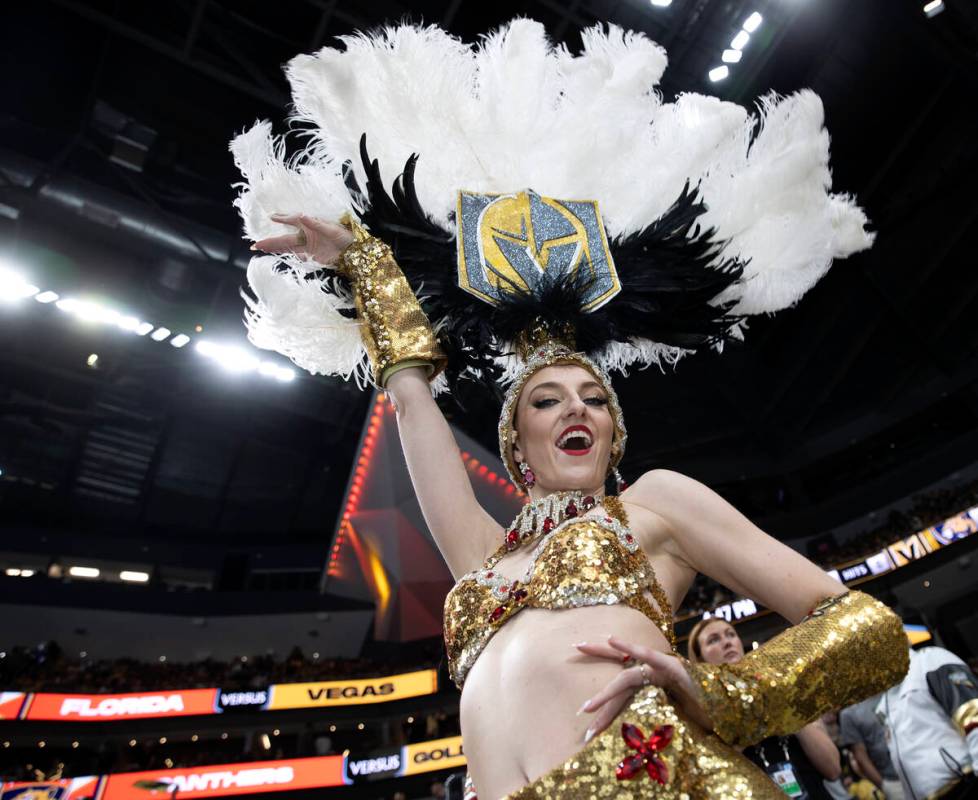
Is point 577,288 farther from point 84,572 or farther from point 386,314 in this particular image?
point 84,572

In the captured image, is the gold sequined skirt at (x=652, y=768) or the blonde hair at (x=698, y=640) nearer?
the gold sequined skirt at (x=652, y=768)

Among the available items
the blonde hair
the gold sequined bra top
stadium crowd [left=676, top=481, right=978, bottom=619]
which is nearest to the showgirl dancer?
the gold sequined bra top

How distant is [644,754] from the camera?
1.13m

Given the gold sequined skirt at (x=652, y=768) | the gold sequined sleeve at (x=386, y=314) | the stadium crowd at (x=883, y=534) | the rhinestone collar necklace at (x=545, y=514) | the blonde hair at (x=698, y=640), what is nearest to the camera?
the gold sequined skirt at (x=652, y=768)

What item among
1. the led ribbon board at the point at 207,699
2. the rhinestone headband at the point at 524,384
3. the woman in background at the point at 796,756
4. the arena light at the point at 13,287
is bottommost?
the woman in background at the point at 796,756

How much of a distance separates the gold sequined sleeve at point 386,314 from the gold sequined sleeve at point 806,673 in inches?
45.1

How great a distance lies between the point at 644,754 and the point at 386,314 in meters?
1.36

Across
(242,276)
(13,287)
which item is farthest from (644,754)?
(13,287)

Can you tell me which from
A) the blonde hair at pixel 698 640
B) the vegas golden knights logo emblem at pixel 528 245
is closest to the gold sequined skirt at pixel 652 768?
the vegas golden knights logo emblem at pixel 528 245

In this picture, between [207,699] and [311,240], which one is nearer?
[311,240]

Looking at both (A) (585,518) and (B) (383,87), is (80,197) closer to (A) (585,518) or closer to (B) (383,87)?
(B) (383,87)

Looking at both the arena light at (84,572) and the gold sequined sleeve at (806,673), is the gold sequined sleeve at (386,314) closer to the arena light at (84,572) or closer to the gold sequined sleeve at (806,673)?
the gold sequined sleeve at (806,673)

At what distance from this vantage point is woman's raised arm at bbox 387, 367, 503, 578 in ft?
6.14

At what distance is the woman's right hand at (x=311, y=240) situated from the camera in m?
2.14
